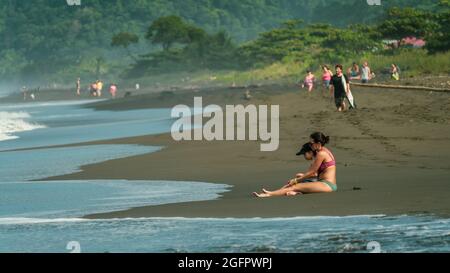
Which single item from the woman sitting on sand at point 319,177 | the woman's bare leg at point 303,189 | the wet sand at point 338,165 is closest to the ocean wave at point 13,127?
the wet sand at point 338,165

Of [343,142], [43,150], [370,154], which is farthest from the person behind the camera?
[43,150]

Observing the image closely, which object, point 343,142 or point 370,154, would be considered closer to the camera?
point 370,154

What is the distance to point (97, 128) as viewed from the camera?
36.3 m

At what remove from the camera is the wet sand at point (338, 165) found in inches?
551

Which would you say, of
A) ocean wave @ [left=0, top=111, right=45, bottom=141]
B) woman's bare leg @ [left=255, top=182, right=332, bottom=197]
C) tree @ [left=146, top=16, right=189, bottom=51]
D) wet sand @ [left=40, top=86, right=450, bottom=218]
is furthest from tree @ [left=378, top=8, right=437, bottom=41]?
woman's bare leg @ [left=255, top=182, right=332, bottom=197]

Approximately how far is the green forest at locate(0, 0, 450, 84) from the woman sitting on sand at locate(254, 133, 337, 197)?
59.7 m

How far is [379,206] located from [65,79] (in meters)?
122

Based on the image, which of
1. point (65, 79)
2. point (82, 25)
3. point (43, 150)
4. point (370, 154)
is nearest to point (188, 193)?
point (370, 154)

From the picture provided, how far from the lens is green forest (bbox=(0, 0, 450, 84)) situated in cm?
8806

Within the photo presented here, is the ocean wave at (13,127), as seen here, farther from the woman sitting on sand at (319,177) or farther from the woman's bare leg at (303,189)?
the woman's bare leg at (303,189)

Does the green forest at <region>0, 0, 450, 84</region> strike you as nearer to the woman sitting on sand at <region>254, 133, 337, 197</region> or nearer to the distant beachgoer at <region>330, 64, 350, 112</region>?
the distant beachgoer at <region>330, 64, 350, 112</region>
